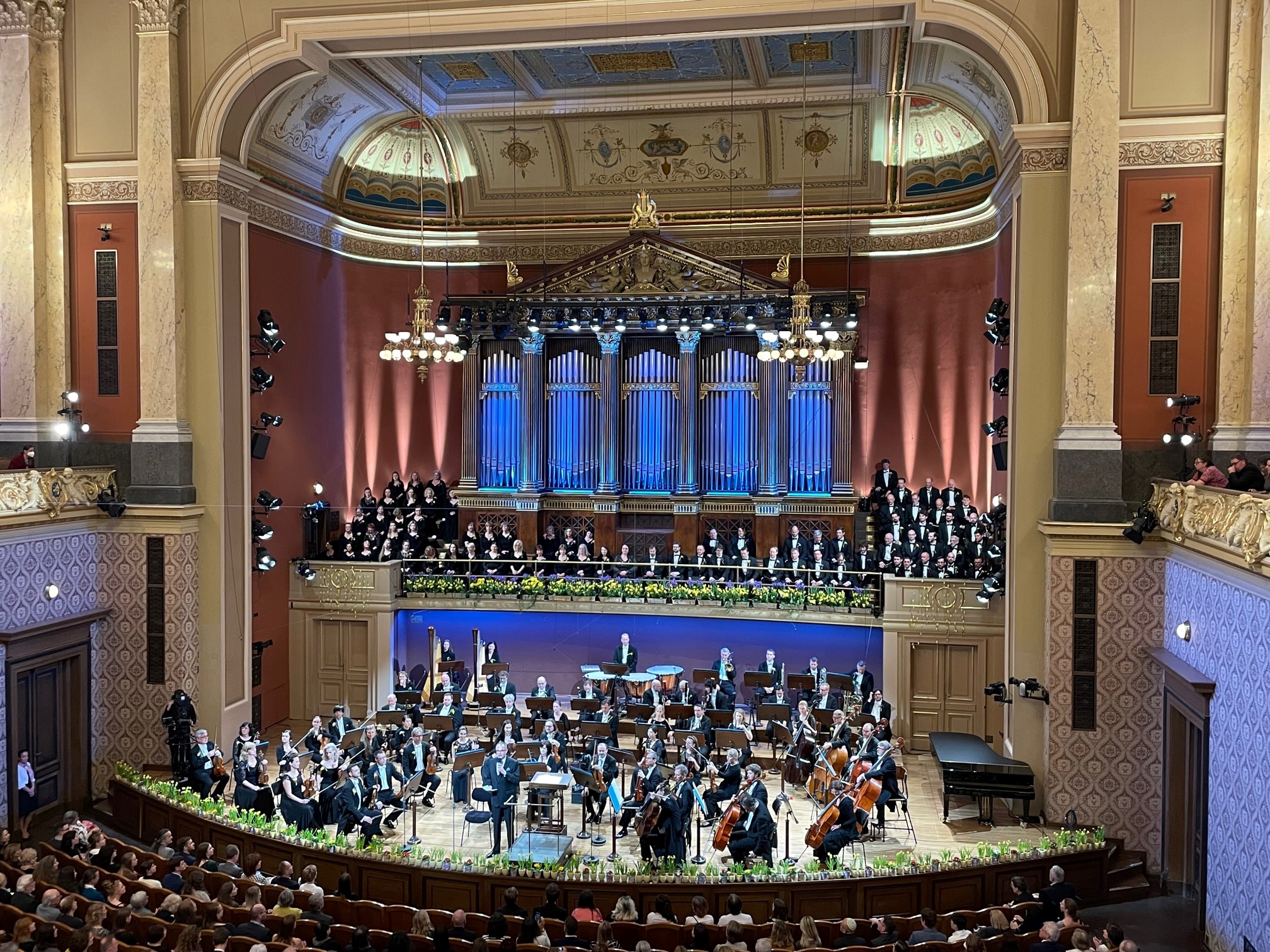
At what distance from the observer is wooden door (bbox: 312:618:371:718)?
1842 cm

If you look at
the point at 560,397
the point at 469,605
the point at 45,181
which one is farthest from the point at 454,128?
the point at 469,605

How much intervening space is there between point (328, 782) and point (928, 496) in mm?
11422

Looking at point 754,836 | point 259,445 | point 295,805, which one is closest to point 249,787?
point 295,805

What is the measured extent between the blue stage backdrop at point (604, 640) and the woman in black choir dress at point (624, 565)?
0.75 metres

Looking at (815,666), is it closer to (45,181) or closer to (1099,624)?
(1099,624)

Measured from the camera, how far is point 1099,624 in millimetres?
12719

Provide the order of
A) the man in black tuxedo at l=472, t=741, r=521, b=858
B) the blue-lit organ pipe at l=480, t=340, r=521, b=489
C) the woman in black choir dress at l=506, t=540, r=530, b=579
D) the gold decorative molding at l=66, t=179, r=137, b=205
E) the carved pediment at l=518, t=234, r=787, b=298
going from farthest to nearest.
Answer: the blue-lit organ pipe at l=480, t=340, r=521, b=489, the carved pediment at l=518, t=234, r=787, b=298, the woman in black choir dress at l=506, t=540, r=530, b=579, the gold decorative molding at l=66, t=179, r=137, b=205, the man in black tuxedo at l=472, t=741, r=521, b=858

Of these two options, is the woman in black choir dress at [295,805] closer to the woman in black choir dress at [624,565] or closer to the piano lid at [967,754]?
the woman in black choir dress at [624,565]

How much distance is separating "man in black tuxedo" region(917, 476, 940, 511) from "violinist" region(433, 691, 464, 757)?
29.6 feet

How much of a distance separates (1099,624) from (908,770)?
414cm

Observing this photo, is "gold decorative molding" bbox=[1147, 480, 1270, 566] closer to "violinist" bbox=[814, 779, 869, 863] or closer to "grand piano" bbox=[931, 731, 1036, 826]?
"grand piano" bbox=[931, 731, 1036, 826]

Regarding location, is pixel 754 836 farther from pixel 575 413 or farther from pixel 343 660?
pixel 575 413

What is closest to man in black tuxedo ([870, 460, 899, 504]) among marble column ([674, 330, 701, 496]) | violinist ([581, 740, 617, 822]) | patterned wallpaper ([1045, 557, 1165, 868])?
marble column ([674, 330, 701, 496])

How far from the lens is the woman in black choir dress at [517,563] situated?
745 inches
